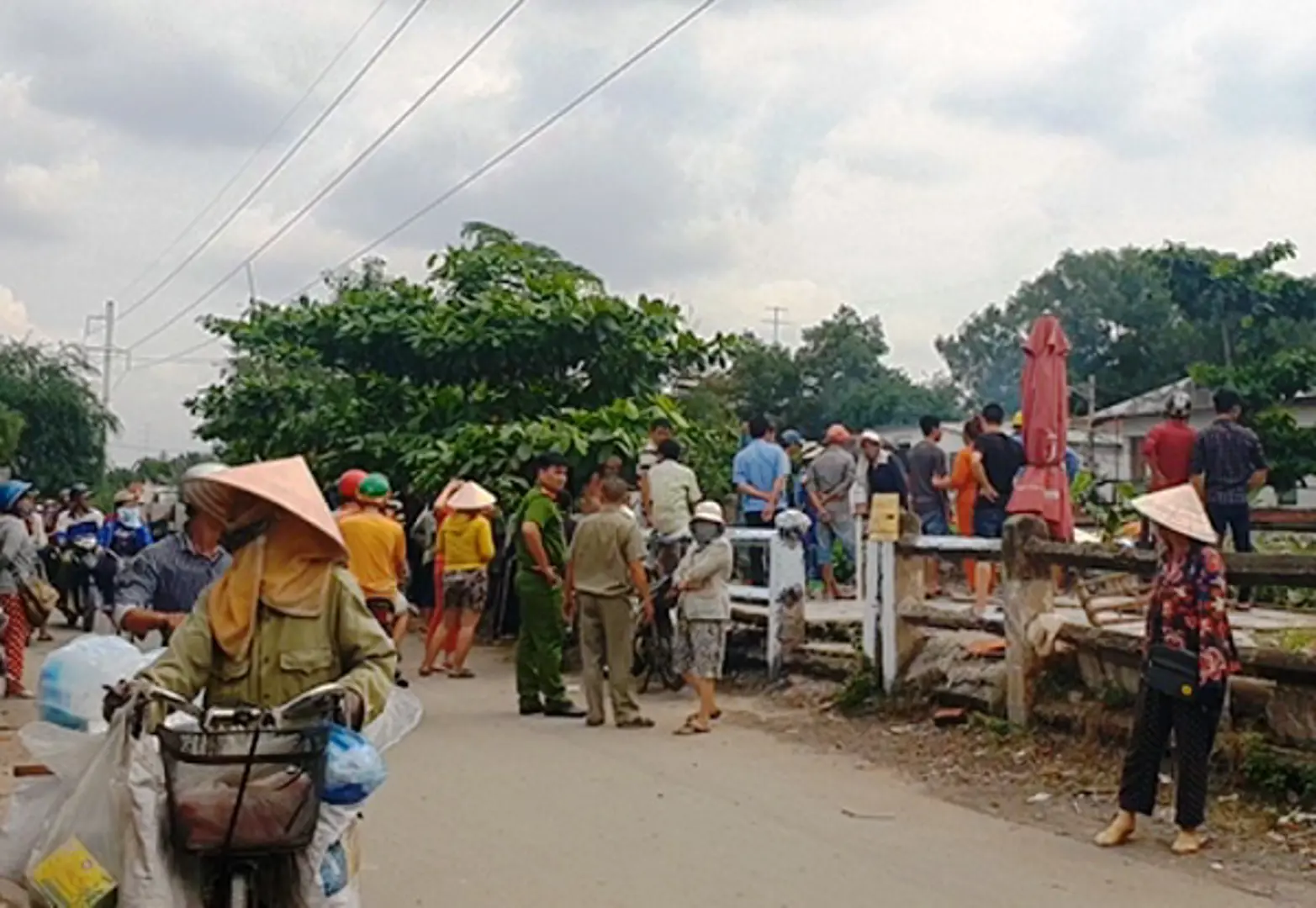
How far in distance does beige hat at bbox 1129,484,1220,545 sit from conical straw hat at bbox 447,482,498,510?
776cm

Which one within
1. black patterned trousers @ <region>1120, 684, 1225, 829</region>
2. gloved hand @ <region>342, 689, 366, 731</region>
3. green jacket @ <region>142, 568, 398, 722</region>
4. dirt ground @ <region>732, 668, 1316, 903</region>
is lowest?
dirt ground @ <region>732, 668, 1316, 903</region>

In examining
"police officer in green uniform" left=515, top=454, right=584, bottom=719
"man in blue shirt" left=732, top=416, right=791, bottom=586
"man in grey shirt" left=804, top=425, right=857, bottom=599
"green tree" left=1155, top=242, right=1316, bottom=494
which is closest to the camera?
"police officer in green uniform" left=515, top=454, right=584, bottom=719

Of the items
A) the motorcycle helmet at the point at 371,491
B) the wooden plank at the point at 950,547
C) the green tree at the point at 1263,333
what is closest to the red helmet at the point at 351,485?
the motorcycle helmet at the point at 371,491

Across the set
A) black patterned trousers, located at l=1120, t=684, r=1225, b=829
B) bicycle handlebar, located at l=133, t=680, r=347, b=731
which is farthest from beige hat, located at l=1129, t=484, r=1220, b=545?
bicycle handlebar, located at l=133, t=680, r=347, b=731

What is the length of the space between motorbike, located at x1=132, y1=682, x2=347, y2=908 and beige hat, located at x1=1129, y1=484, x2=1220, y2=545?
476cm

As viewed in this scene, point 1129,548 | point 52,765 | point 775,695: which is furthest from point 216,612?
point 775,695

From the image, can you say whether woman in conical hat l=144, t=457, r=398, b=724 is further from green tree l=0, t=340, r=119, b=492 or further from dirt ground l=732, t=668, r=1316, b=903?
green tree l=0, t=340, r=119, b=492

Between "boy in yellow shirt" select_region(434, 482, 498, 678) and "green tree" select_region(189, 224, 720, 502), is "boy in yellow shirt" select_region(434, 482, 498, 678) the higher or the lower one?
the lower one

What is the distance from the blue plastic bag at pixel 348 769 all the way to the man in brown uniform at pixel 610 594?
7302 millimetres

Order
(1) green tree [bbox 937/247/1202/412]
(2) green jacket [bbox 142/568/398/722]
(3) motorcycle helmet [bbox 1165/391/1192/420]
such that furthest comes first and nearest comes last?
(1) green tree [bbox 937/247/1202/412], (3) motorcycle helmet [bbox 1165/391/1192/420], (2) green jacket [bbox 142/568/398/722]

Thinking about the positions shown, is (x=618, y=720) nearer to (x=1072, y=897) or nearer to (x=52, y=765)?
(x=1072, y=897)

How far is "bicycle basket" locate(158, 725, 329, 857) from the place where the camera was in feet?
13.4

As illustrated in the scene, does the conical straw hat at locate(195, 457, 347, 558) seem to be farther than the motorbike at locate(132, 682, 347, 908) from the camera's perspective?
Yes

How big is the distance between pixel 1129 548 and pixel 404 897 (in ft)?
16.1
